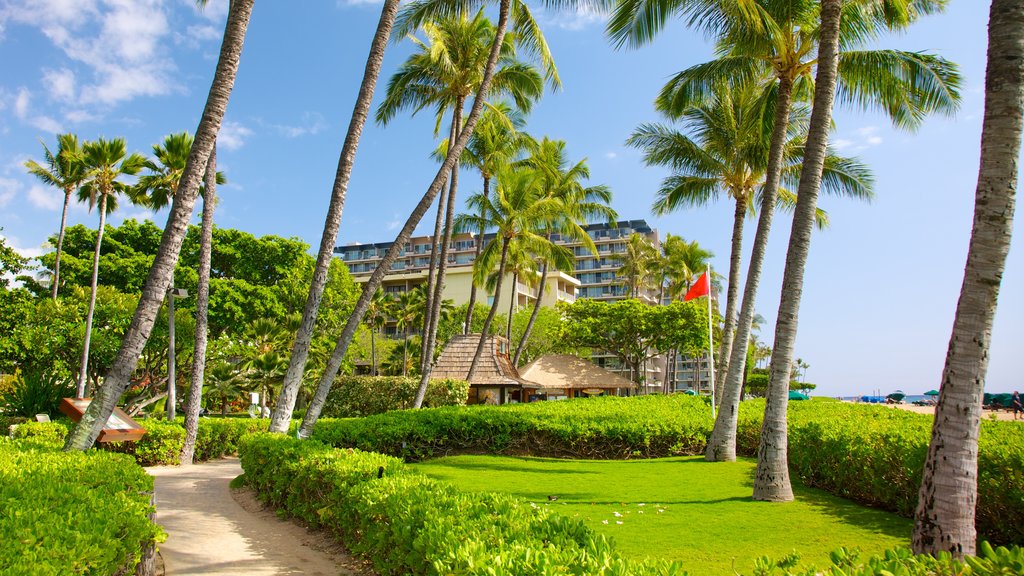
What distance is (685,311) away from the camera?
4262cm

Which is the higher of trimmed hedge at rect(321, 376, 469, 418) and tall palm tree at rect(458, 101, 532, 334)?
tall palm tree at rect(458, 101, 532, 334)

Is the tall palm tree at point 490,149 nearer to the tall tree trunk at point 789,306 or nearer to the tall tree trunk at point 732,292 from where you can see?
the tall tree trunk at point 732,292

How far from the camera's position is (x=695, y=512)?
848 centimetres

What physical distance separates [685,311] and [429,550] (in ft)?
133

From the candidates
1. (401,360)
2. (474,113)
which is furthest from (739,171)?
(401,360)

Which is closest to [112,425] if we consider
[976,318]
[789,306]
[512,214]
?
[789,306]

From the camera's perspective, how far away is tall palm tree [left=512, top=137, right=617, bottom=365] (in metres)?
31.8

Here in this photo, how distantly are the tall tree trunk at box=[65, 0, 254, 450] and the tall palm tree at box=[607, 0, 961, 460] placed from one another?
7.84 metres

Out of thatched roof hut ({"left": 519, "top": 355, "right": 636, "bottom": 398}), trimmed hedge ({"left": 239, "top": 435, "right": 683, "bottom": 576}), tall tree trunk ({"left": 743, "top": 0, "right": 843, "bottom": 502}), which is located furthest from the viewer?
thatched roof hut ({"left": 519, "top": 355, "right": 636, "bottom": 398})

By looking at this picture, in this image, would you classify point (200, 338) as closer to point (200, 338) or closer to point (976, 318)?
point (200, 338)


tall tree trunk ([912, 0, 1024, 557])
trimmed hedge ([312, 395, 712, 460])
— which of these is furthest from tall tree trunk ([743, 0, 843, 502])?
trimmed hedge ([312, 395, 712, 460])

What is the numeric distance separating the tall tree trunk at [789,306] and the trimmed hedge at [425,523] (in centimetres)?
540

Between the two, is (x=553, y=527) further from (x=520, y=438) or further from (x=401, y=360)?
(x=401, y=360)

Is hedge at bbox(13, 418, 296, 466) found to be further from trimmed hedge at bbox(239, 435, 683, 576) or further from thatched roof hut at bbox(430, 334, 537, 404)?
thatched roof hut at bbox(430, 334, 537, 404)
